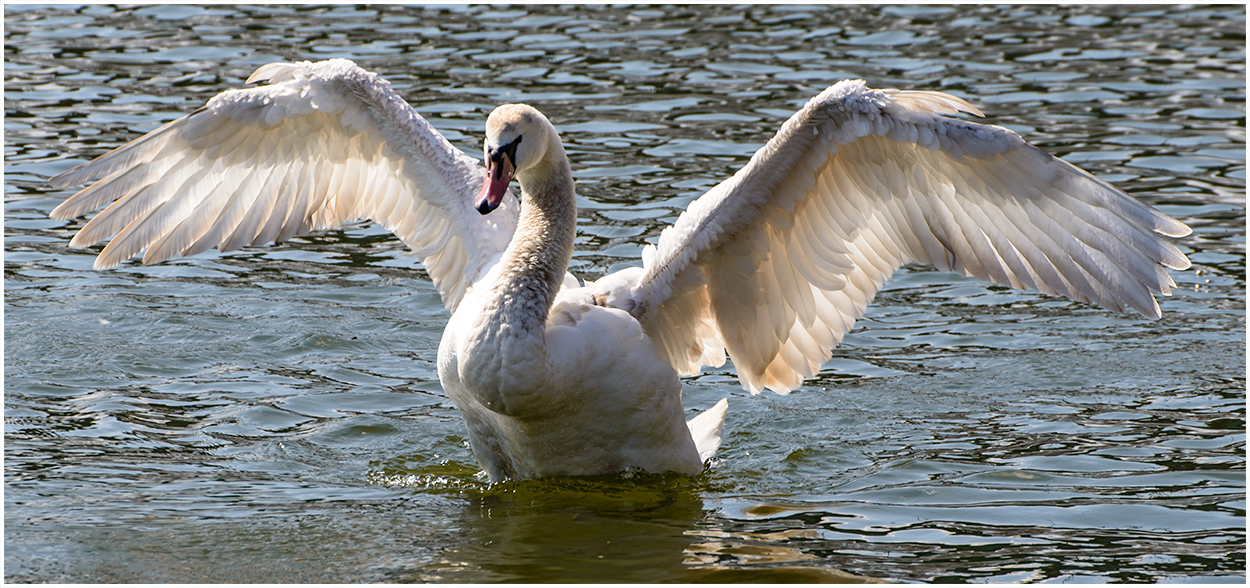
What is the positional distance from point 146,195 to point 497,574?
3.02 metres

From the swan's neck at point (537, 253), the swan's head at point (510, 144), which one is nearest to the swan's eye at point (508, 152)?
the swan's head at point (510, 144)

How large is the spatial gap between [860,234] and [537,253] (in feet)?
5.38

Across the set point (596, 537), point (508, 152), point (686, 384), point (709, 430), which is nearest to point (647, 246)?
point (508, 152)

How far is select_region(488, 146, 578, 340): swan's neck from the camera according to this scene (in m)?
6.37

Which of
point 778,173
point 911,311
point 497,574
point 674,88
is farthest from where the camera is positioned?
point 674,88

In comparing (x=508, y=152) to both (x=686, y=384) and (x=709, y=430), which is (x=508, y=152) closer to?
(x=709, y=430)

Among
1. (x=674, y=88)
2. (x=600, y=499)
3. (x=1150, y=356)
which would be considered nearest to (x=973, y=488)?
(x=600, y=499)

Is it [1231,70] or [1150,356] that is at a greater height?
[1231,70]

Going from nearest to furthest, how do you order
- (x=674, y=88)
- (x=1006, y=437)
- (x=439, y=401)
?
1. (x=1006, y=437)
2. (x=439, y=401)
3. (x=674, y=88)

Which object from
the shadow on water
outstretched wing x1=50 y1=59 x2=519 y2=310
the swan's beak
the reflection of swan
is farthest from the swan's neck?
the shadow on water

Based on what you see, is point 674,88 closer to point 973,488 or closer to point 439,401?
point 439,401

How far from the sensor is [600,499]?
6.98 metres

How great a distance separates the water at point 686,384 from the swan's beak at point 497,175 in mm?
1555

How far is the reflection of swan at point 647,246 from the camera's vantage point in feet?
20.6
